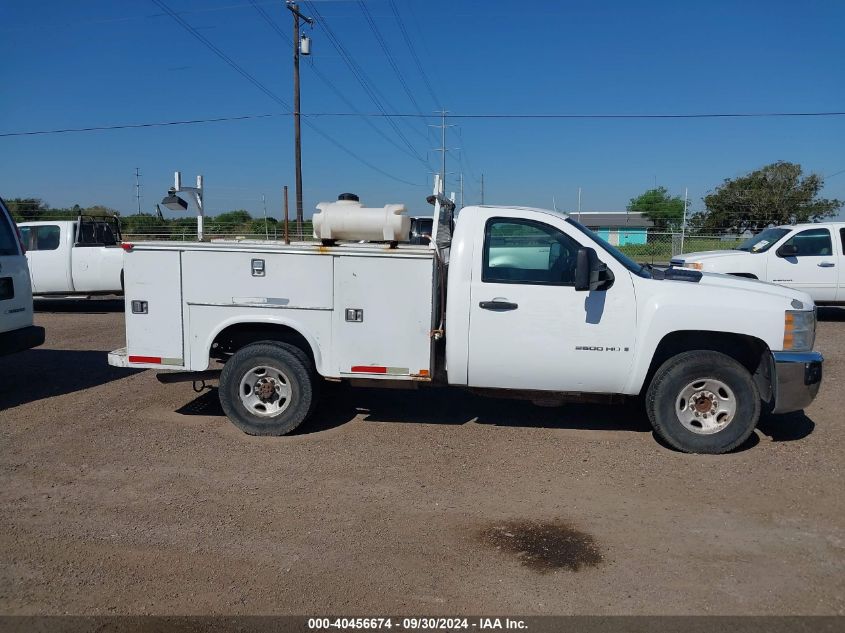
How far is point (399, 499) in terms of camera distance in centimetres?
490

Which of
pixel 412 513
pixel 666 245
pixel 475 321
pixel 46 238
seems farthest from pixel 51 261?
pixel 666 245

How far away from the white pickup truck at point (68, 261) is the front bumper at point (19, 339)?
6.95m

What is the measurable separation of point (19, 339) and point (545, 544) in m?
6.24

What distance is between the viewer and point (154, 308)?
6125 mm

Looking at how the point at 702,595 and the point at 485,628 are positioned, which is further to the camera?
the point at 702,595

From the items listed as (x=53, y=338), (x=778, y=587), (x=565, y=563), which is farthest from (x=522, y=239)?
(x=53, y=338)

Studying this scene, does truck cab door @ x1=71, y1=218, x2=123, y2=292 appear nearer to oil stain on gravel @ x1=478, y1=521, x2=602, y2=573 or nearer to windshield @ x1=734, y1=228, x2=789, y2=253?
oil stain on gravel @ x1=478, y1=521, x2=602, y2=573

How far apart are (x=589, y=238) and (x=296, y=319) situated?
103 inches

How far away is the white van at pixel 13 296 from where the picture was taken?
739 cm

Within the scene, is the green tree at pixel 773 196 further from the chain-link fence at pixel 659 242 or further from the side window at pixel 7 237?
the side window at pixel 7 237

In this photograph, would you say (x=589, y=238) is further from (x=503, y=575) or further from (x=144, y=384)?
(x=144, y=384)

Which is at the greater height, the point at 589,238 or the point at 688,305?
the point at 589,238

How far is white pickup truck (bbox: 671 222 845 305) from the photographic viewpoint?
13.0 meters

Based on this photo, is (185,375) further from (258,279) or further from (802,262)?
(802,262)
